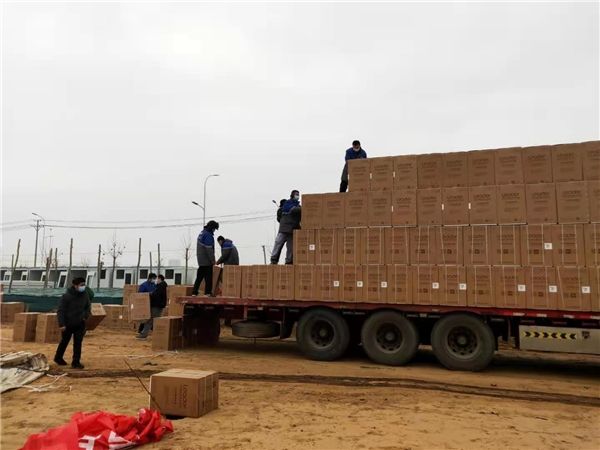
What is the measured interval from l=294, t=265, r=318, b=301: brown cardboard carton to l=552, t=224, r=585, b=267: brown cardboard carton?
14.6 feet

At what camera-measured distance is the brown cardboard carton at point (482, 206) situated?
8.76m

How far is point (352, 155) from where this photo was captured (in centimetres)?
1062

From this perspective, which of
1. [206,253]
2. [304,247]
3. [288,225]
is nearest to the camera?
[304,247]

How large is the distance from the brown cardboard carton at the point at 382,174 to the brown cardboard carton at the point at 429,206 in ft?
2.21

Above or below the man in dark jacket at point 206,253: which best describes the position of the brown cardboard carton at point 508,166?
above

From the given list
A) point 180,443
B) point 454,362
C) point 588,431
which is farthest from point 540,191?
point 180,443

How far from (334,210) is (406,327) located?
9.02ft

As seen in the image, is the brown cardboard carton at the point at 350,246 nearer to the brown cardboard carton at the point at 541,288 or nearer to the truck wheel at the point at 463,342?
the truck wheel at the point at 463,342

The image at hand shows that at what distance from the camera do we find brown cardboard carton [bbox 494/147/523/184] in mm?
8797

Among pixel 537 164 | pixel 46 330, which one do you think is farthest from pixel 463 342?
pixel 46 330

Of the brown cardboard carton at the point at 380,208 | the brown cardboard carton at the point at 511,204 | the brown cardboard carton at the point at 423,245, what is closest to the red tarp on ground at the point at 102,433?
the brown cardboard carton at the point at 423,245

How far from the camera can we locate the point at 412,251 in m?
9.22

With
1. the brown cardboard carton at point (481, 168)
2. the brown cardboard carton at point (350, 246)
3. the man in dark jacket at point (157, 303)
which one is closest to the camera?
the brown cardboard carton at point (481, 168)

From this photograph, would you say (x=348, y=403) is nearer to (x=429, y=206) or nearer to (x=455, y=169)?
(x=429, y=206)
